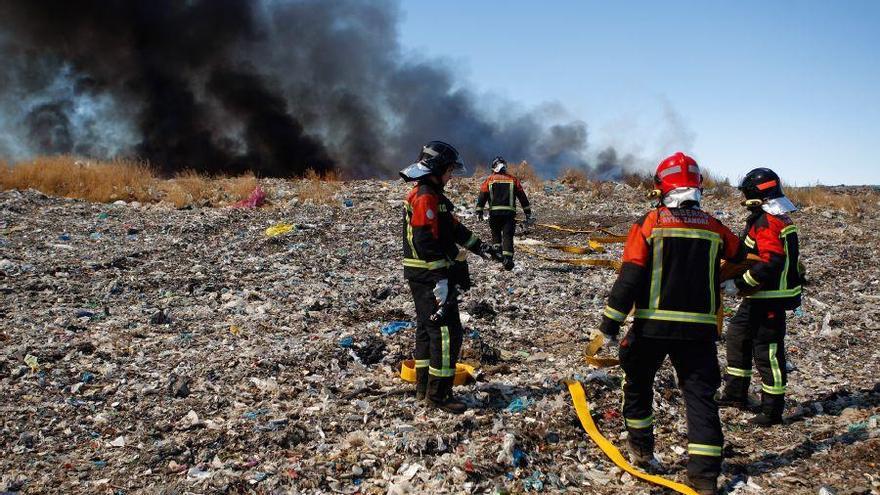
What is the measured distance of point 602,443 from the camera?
438 centimetres

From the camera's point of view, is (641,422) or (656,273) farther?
(641,422)

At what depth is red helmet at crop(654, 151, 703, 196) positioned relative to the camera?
3709 mm

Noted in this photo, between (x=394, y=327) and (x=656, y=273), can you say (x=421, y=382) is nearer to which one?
(x=394, y=327)

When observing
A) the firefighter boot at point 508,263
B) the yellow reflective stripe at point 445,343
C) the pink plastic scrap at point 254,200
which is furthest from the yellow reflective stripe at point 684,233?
the pink plastic scrap at point 254,200

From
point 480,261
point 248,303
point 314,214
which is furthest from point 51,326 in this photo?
point 314,214

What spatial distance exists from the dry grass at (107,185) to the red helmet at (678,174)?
12.5 meters

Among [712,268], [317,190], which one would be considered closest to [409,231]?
[712,268]

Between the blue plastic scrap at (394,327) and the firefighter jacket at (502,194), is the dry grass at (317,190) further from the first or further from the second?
the blue plastic scrap at (394,327)

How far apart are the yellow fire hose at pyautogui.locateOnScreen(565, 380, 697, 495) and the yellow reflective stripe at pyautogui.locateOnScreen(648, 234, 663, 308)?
1.02 m

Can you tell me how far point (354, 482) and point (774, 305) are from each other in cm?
310

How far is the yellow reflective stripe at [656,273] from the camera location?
144 inches

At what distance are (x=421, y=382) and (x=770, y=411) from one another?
2.47 metres

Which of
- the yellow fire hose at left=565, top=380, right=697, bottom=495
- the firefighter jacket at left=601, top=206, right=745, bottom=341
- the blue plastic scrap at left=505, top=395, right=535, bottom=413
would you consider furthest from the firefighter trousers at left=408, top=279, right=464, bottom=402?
the firefighter jacket at left=601, top=206, right=745, bottom=341

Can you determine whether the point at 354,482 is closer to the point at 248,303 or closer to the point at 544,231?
the point at 248,303
